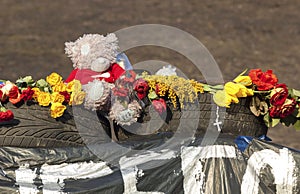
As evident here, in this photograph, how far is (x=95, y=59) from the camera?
17.0 feet

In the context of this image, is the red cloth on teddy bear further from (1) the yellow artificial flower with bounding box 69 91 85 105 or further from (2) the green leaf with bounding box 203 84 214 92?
(2) the green leaf with bounding box 203 84 214 92

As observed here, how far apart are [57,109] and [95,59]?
581 mm

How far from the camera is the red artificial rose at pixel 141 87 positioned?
15.8ft

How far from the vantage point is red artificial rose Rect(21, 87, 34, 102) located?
4734 millimetres

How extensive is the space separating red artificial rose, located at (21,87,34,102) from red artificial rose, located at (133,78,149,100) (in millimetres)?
624

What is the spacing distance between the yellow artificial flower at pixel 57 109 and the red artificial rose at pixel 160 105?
541 mm

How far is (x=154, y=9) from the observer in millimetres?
15797

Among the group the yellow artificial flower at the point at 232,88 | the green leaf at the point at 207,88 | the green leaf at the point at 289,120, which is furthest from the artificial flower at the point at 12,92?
the green leaf at the point at 289,120

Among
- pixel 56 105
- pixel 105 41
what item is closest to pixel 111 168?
pixel 56 105

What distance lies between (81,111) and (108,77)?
1.18ft

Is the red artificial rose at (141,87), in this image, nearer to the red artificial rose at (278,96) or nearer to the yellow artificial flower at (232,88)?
the yellow artificial flower at (232,88)

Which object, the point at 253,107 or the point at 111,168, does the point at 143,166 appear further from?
the point at 253,107

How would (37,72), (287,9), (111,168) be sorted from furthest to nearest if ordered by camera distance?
(287,9), (37,72), (111,168)

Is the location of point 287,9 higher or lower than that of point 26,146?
higher
